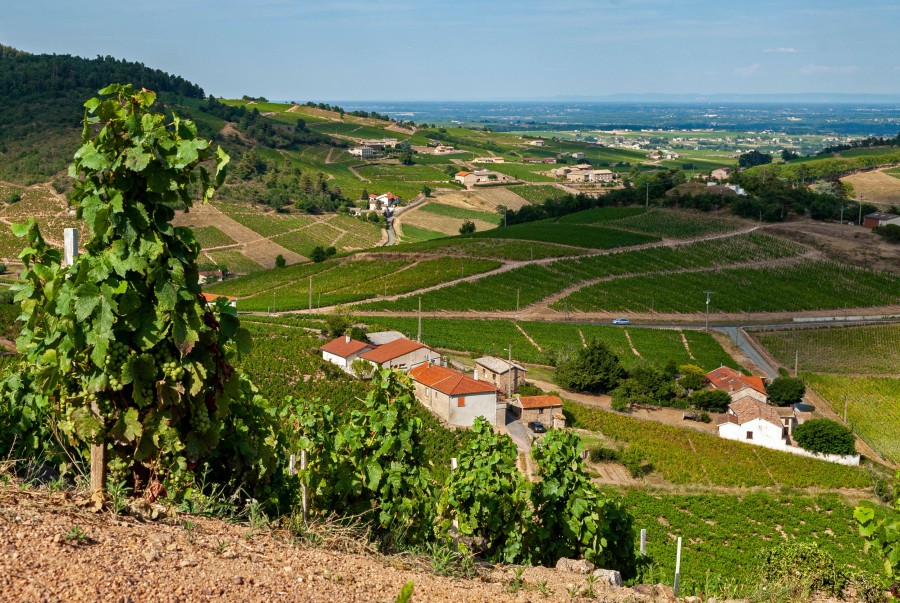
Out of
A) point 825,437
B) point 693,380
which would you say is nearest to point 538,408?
point 693,380

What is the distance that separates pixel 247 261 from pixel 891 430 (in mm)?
60861

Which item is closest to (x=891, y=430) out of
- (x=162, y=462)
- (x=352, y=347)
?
(x=352, y=347)

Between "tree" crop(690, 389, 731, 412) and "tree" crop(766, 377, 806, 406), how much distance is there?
3.13 m

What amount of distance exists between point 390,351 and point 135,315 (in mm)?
34698

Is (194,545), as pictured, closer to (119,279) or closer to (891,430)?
(119,279)

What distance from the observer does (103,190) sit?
22.5ft

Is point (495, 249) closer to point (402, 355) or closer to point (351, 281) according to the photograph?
point (351, 281)

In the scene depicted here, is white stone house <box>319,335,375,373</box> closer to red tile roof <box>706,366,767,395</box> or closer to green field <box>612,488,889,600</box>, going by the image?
green field <box>612,488,889,600</box>

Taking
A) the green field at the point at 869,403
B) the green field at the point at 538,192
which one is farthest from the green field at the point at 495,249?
the green field at the point at 538,192

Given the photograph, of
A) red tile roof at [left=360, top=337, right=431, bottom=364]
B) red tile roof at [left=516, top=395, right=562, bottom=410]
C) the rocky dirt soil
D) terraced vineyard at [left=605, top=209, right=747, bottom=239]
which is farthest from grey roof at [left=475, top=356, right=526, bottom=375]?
terraced vineyard at [left=605, top=209, right=747, bottom=239]

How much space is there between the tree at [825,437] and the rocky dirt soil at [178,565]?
108 ft

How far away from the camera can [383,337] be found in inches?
1801

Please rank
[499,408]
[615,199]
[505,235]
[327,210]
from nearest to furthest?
[499,408] → [505,235] → [615,199] → [327,210]

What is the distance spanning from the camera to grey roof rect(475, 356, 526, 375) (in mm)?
40875
